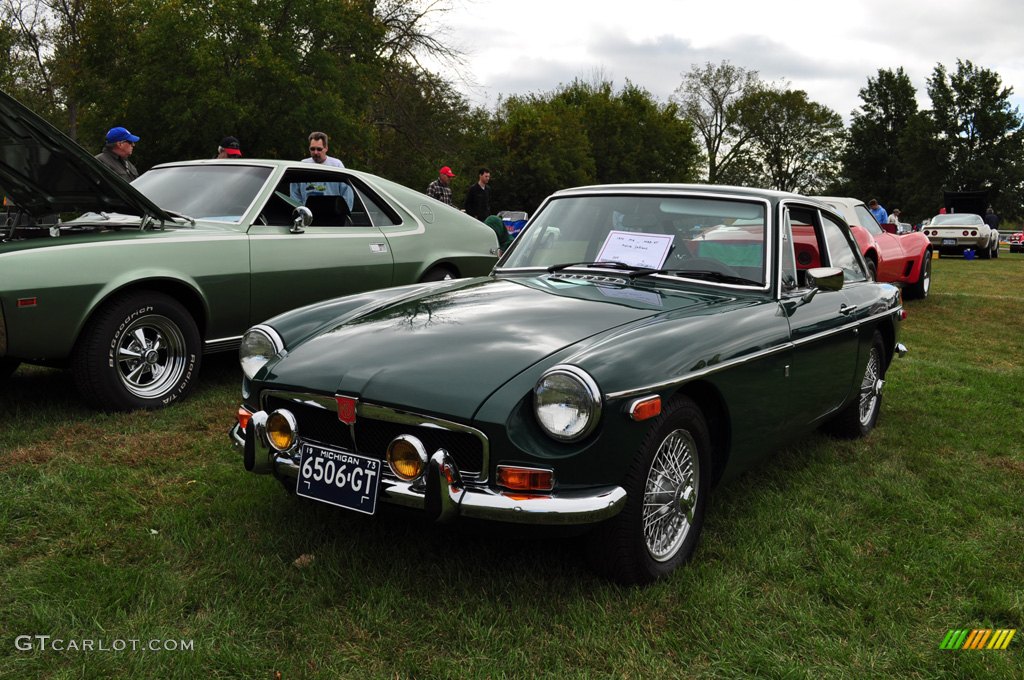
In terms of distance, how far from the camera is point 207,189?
5.63 meters

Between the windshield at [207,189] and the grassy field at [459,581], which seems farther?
the windshield at [207,189]

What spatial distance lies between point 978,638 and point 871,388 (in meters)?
2.38

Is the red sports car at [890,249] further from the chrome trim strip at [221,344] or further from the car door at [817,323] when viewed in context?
the chrome trim strip at [221,344]

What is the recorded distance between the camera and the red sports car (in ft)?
33.3

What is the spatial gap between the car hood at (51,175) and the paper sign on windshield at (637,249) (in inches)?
108

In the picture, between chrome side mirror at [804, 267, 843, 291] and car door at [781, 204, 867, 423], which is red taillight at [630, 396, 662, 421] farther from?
chrome side mirror at [804, 267, 843, 291]

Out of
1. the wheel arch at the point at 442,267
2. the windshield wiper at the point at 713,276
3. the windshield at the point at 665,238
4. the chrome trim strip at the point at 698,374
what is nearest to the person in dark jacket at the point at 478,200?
the wheel arch at the point at 442,267

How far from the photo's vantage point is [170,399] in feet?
15.7

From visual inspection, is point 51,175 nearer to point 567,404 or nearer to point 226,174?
point 226,174

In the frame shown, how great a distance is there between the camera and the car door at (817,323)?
143 inches

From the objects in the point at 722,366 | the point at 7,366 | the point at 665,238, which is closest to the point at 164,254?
the point at 7,366

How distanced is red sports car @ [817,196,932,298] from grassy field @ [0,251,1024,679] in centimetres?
646

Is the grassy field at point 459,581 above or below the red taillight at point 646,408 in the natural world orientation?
below

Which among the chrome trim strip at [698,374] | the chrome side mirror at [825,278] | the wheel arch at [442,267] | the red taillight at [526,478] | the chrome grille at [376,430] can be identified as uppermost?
the chrome side mirror at [825,278]
